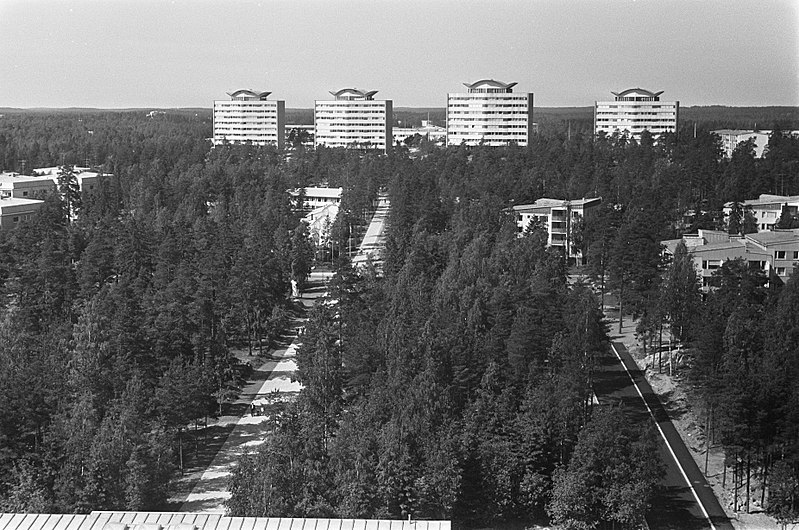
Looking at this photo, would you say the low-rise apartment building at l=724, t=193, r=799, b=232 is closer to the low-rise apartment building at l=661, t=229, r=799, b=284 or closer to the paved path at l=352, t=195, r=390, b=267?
the low-rise apartment building at l=661, t=229, r=799, b=284

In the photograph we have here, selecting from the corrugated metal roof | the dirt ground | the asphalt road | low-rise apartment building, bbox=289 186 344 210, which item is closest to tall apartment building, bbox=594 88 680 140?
low-rise apartment building, bbox=289 186 344 210

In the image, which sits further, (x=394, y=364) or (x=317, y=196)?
(x=317, y=196)

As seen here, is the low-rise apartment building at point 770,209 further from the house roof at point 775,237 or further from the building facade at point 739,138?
the building facade at point 739,138

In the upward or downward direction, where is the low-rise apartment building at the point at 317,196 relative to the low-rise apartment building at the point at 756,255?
upward

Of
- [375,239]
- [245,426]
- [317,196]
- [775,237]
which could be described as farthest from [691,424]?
[317,196]

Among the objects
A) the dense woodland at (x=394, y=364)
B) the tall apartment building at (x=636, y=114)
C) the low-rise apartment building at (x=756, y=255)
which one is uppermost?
the tall apartment building at (x=636, y=114)

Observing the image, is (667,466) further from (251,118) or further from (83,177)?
(251,118)

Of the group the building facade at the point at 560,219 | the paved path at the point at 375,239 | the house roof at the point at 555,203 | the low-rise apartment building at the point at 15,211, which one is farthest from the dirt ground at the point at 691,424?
the low-rise apartment building at the point at 15,211
